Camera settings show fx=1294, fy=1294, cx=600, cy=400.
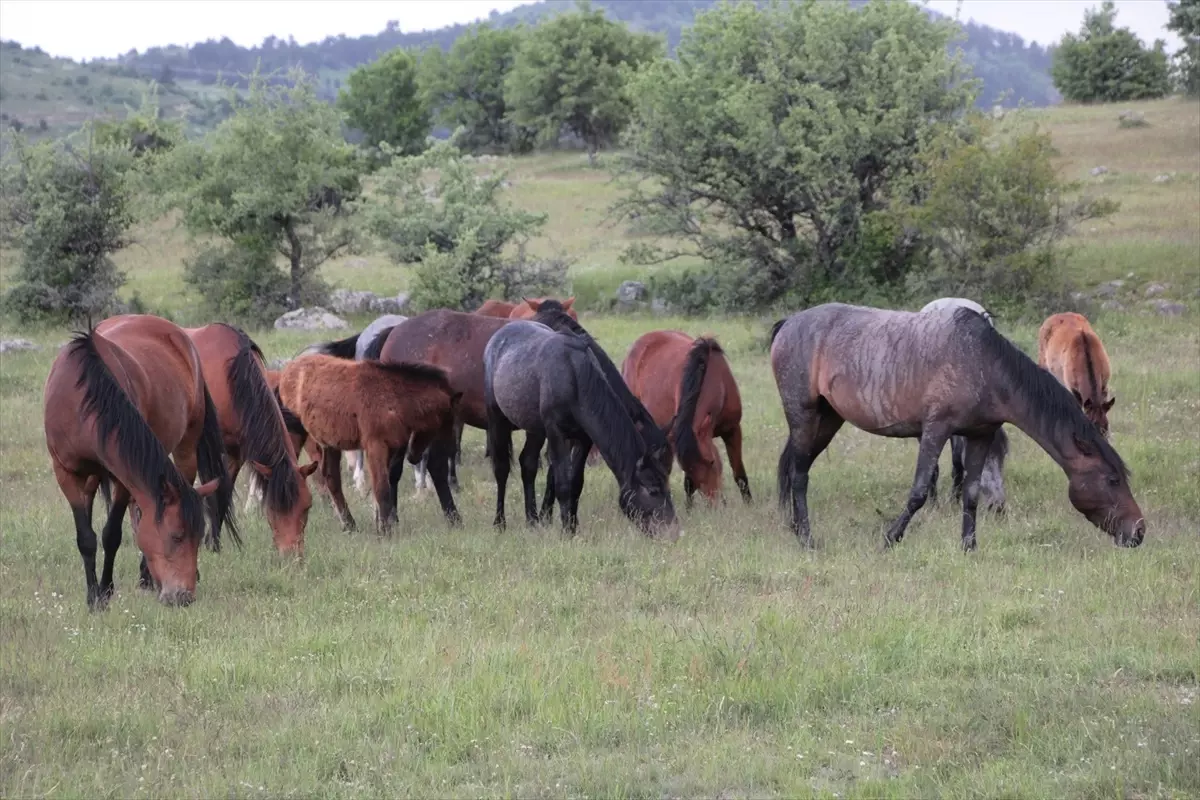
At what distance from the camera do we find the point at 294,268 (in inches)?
1019

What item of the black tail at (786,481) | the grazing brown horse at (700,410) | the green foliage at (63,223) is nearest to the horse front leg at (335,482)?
the grazing brown horse at (700,410)

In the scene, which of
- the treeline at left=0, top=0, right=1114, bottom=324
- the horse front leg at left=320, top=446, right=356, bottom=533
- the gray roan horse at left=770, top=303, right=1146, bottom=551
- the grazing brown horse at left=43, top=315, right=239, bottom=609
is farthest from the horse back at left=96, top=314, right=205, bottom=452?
the treeline at left=0, top=0, right=1114, bottom=324

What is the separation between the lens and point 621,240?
33.9m

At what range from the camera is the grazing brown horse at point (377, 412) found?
10.8 metres

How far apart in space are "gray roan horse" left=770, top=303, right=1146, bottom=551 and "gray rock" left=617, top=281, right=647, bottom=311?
1560 cm

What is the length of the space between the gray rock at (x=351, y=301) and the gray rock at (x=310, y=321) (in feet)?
4.45

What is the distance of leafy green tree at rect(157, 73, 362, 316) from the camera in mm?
25250

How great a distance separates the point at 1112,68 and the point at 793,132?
38.8 metres

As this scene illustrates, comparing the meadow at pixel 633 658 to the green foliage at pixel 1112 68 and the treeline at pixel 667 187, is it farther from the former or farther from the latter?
the green foliage at pixel 1112 68

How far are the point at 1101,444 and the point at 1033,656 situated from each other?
2924 millimetres

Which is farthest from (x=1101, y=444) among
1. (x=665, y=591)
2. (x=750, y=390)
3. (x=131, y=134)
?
(x=131, y=134)

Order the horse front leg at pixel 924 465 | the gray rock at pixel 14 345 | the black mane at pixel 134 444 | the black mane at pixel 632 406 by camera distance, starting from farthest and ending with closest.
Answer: the gray rock at pixel 14 345 → the black mane at pixel 632 406 → the horse front leg at pixel 924 465 → the black mane at pixel 134 444

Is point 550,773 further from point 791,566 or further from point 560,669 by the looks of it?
point 791,566

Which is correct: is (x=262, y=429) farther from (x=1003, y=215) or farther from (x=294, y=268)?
(x=294, y=268)
